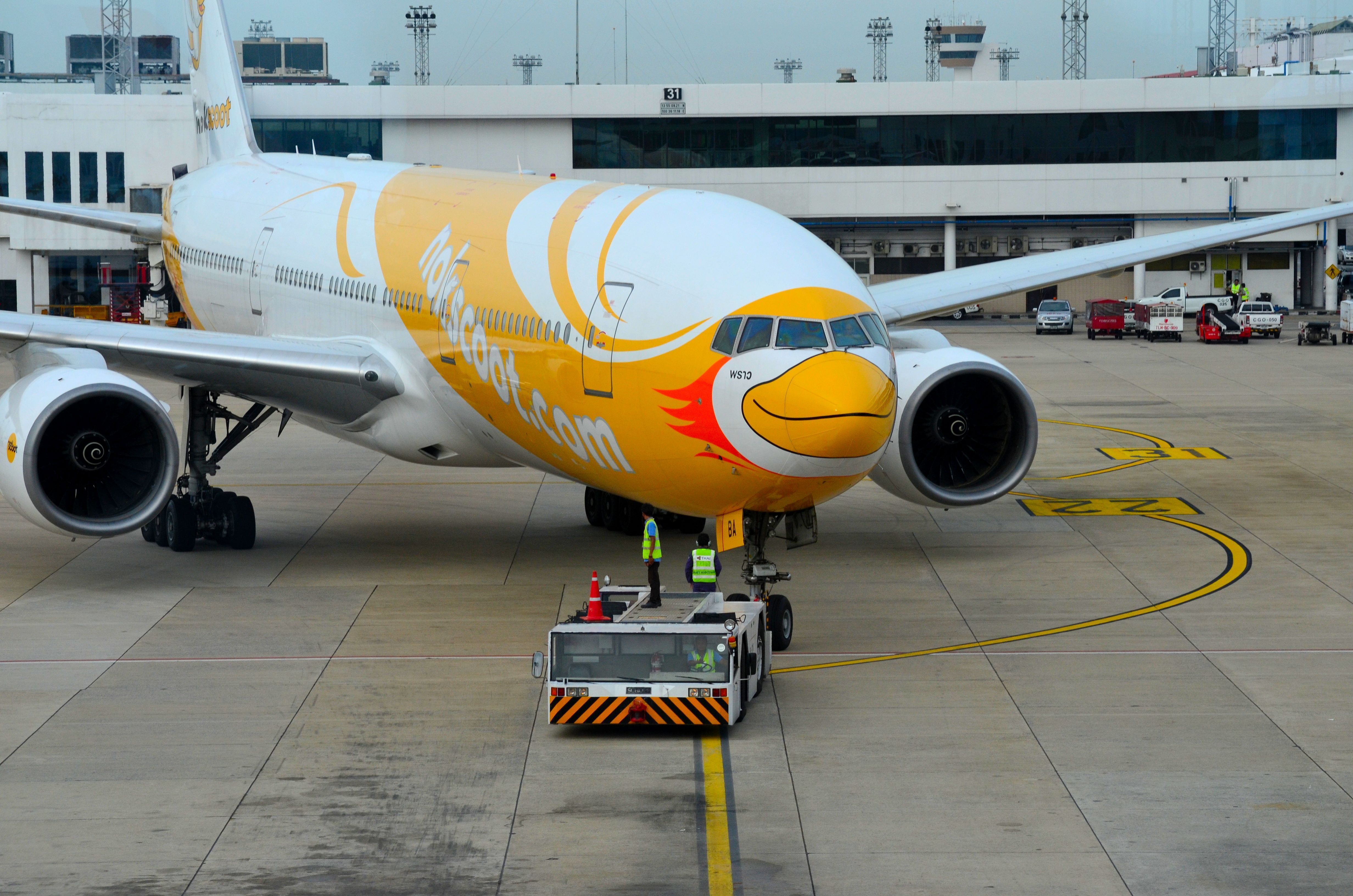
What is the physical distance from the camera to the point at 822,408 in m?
15.1

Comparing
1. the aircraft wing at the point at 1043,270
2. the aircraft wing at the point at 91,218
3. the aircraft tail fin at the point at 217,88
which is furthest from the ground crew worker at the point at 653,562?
the aircraft tail fin at the point at 217,88

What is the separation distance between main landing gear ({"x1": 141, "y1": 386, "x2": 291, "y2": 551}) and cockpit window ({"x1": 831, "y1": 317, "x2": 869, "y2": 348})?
1084 centimetres

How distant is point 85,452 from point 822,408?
→ 10246 millimetres

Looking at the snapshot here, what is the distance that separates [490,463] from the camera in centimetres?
2159

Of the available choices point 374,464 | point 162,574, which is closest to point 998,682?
point 162,574

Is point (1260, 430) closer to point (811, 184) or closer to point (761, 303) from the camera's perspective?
point (761, 303)

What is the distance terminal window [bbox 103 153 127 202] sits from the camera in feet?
237

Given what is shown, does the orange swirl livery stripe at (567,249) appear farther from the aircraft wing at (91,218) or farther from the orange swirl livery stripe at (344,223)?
the aircraft wing at (91,218)

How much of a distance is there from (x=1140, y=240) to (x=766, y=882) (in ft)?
67.0

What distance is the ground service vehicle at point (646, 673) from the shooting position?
14.6m

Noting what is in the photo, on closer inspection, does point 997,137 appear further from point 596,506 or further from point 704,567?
point 704,567

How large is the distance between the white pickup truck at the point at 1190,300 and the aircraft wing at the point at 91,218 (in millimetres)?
43468

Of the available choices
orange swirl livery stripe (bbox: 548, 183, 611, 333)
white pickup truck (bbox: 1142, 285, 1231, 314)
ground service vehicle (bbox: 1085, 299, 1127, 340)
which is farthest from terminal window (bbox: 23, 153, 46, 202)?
orange swirl livery stripe (bbox: 548, 183, 611, 333)

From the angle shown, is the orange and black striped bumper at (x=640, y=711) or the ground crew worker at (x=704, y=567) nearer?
the orange and black striped bumper at (x=640, y=711)
